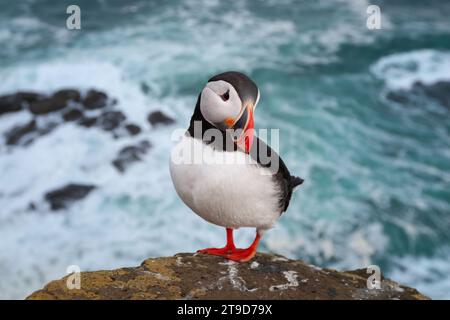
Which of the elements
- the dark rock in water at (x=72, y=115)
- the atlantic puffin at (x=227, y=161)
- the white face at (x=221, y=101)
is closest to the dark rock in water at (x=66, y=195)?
the dark rock in water at (x=72, y=115)

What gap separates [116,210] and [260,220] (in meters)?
10.8

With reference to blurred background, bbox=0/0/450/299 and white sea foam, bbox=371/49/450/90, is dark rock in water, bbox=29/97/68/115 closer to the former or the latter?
blurred background, bbox=0/0/450/299

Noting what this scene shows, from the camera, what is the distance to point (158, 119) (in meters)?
18.2

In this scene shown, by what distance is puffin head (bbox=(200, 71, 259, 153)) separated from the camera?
13.7 feet

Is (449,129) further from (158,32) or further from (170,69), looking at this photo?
(158,32)

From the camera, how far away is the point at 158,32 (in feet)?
86.8

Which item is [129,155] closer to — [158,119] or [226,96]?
[158,119]

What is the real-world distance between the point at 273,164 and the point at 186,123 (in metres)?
13.8

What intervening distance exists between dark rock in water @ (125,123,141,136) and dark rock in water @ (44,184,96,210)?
87.9 inches

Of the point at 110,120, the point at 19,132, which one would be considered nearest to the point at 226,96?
the point at 110,120

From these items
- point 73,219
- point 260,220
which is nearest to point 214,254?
point 260,220

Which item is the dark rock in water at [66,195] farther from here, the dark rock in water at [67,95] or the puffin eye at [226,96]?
the puffin eye at [226,96]

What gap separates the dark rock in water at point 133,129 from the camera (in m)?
17.2

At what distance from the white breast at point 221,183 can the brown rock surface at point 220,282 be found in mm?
423
